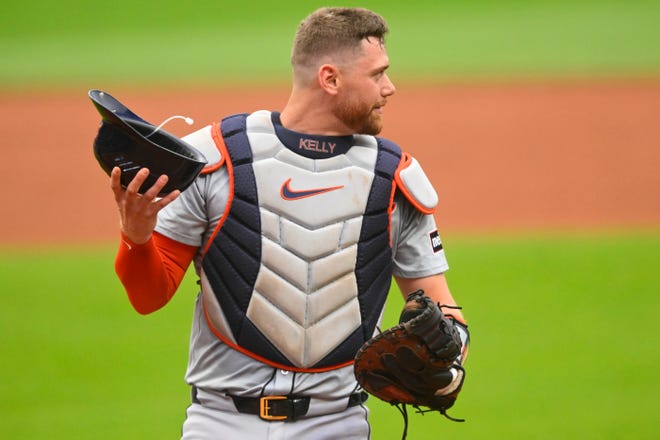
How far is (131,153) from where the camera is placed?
3193mm

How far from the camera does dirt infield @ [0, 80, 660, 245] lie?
11.9 m

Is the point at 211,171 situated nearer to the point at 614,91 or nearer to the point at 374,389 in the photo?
the point at 374,389

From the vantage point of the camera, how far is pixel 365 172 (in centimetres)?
372

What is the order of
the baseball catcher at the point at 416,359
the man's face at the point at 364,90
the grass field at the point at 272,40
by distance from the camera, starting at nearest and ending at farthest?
the baseball catcher at the point at 416,359 < the man's face at the point at 364,90 < the grass field at the point at 272,40

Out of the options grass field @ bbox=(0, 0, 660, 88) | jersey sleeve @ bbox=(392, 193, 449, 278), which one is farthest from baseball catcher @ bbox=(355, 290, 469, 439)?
grass field @ bbox=(0, 0, 660, 88)

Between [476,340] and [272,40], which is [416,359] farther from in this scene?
[272,40]

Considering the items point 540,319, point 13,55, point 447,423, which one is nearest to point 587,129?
point 540,319

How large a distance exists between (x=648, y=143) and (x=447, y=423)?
750 centimetres

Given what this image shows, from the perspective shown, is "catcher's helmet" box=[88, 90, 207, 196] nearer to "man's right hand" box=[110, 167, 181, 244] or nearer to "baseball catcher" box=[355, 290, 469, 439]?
"man's right hand" box=[110, 167, 181, 244]

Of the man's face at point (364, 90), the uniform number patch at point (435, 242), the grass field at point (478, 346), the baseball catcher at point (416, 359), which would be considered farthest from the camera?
the grass field at point (478, 346)

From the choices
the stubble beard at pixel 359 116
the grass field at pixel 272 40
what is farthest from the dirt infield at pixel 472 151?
the stubble beard at pixel 359 116

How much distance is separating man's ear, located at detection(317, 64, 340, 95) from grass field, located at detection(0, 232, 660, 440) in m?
3.67

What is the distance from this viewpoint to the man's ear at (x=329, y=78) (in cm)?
371

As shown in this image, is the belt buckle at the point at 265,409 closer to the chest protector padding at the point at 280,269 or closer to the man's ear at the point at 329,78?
the chest protector padding at the point at 280,269
